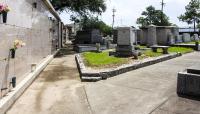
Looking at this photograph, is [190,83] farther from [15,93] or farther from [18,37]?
[18,37]

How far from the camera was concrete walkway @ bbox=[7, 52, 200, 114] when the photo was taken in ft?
20.4

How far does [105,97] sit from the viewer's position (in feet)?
24.1

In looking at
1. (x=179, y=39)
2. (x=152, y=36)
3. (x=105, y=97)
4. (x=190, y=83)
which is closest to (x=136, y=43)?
(x=152, y=36)

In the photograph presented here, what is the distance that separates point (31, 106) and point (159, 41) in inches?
906

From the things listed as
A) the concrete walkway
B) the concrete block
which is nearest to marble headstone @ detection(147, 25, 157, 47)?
the concrete walkway

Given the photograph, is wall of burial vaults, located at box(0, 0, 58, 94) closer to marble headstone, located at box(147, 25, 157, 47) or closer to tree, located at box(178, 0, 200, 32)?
marble headstone, located at box(147, 25, 157, 47)

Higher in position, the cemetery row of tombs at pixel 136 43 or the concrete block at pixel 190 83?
the cemetery row of tombs at pixel 136 43

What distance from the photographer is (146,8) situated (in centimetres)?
6331

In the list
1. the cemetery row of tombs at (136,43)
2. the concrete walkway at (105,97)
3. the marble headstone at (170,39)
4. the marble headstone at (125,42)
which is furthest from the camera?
the marble headstone at (170,39)

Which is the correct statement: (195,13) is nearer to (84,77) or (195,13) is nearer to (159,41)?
(159,41)

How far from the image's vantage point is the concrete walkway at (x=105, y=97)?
6.22 meters

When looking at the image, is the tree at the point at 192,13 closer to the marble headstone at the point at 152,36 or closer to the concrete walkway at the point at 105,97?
the marble headstone at the point at 152,36

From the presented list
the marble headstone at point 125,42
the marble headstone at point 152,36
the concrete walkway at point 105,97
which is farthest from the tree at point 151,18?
the concrete walkway at point 105,97

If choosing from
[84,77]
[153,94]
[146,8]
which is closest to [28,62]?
[84,77]
